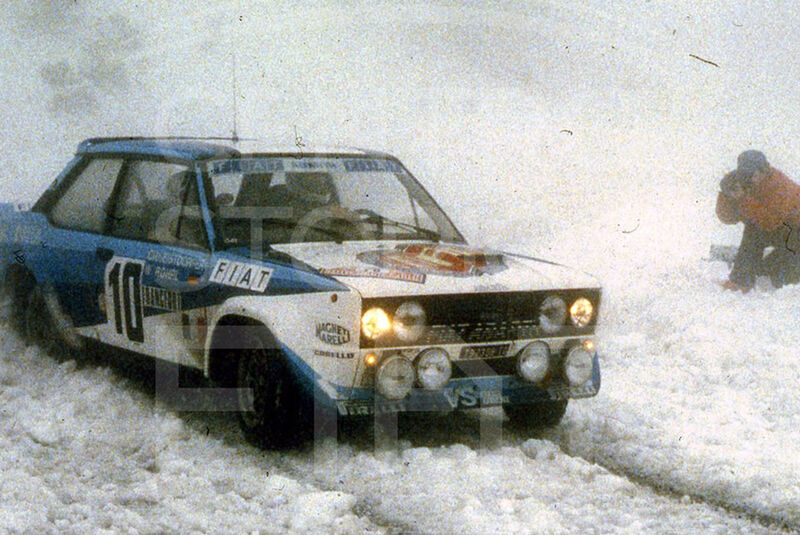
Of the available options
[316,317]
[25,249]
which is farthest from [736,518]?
[25,249]

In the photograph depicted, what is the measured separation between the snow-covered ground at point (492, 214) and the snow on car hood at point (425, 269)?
33.0 inches

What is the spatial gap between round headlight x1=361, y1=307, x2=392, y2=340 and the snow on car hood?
3.4 inches

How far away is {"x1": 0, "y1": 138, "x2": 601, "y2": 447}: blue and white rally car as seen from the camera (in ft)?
15.4

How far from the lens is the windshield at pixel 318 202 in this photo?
5500mm

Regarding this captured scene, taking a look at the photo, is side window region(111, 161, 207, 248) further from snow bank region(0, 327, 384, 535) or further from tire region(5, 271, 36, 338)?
tire region(5, 271, 36, 338)

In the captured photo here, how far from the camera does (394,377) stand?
4703 millimetres

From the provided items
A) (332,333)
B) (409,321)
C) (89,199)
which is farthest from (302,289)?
(89,199)

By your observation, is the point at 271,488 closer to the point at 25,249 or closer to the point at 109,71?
the point at 25,249

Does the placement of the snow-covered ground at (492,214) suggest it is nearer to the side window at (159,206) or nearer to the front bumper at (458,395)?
the front bumper at (458,395)

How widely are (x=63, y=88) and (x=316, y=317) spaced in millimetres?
18619

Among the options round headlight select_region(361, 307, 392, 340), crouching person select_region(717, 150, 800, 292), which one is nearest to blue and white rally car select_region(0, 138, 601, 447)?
round headlight select_region(361, 307, 392, 340)

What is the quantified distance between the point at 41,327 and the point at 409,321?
3.21 meters

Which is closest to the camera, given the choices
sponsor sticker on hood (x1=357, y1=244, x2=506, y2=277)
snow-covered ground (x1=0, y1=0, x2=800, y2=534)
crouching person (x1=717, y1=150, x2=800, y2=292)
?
snow-covered ground (x1=0, y1=0, x2=800, y2=534)

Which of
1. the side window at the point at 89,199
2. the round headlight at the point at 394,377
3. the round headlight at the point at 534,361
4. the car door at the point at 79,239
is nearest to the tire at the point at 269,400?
the round headlight at the point at 394,377
